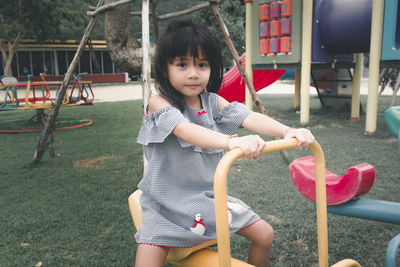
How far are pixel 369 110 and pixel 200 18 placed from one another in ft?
54.4

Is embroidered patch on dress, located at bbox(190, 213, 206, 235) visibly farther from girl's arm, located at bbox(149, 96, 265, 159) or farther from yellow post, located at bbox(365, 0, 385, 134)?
yellow post, located at bbox(365, 0, 385, 134)

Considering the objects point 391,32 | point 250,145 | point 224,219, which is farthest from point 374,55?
point 224,219

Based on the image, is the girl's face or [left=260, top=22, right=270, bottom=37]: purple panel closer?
the girl's face

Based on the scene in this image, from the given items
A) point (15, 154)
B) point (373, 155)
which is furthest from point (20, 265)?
point (373, 155)

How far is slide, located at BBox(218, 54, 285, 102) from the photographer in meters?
7.80

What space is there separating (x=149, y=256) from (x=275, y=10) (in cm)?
592

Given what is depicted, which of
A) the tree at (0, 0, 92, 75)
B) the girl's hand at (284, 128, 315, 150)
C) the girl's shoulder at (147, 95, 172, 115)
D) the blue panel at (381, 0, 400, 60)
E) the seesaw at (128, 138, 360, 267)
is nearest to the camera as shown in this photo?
the seesaw at (128, 138, 360, 267)

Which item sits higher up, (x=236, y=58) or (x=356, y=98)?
(x=236, y=58)

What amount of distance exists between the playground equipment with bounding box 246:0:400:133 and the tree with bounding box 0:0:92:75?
382 inches

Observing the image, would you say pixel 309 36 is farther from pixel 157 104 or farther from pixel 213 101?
pixel 157 104

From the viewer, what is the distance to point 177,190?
146 centimetres

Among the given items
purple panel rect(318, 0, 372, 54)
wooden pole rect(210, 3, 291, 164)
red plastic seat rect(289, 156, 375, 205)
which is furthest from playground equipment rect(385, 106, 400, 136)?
purple panel rect(318, 0, 372, 54)

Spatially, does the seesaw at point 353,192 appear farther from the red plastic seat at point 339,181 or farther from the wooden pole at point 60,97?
the wooden pole at point 60,97

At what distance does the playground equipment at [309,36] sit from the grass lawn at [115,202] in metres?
1.23
